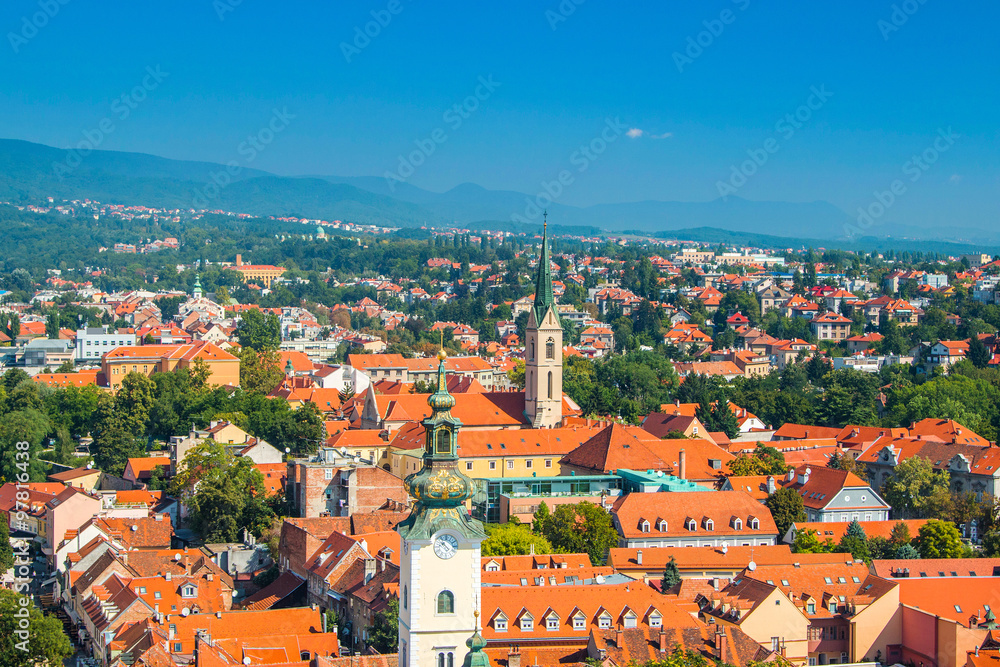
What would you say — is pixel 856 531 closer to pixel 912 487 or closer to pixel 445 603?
pixel 912 487

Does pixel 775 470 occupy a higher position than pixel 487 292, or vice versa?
pixel 487 292

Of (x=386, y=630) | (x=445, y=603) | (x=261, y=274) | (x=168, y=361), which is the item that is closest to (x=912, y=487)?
(x=386, y=630)

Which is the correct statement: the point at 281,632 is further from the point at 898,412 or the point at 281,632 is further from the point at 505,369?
the point at 505,369

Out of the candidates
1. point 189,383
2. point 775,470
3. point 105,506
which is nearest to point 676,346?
point 189,383

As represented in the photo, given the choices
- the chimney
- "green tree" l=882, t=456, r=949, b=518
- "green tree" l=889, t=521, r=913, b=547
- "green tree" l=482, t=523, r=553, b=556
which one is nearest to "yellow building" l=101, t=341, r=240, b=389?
"green tree" l=482, t=523, r=553, b=556

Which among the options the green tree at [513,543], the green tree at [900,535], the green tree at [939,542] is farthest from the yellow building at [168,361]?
the green tree at [939,542]

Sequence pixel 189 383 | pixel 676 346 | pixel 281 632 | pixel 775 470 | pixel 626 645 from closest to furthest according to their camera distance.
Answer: pixel 626 645
pixel 281 632
pixel 775 470
pixel 189 383
pixel 676 346

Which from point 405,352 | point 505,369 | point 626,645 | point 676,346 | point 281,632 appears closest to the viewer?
point 626,645
